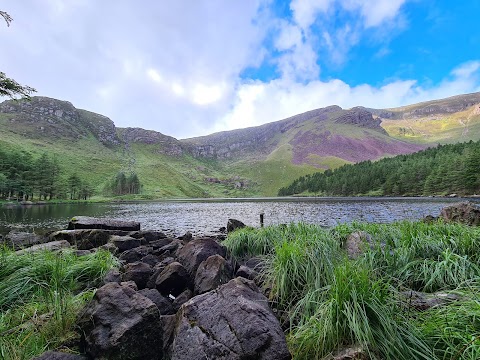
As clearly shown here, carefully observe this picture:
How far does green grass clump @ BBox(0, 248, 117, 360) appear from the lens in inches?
166

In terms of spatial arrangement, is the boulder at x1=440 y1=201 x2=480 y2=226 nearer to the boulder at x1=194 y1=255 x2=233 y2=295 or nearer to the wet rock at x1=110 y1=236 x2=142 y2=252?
the boulder at x1=194 y1=255 x2=233 y2=295

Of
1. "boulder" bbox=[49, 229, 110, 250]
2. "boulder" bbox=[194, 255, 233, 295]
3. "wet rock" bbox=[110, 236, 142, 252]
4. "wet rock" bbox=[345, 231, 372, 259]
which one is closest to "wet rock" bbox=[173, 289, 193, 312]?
"boulder" bbox=[194, 255, 233, 295]

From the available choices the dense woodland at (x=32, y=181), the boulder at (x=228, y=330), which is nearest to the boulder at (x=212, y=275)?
the boulder at (x=228, y=330)

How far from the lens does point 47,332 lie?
4.60 m

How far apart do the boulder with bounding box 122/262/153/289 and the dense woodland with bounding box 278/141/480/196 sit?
381ft

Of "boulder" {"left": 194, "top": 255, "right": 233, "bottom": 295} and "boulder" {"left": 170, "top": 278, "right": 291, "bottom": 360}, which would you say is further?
"boulder" {"left": 194, "top": 255, "right": 233, "bottom": 295}

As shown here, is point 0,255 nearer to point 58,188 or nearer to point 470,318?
point 470,318

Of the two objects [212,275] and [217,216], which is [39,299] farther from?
[217,216]

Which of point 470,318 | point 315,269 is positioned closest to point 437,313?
point 470,318

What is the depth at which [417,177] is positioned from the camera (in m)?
119

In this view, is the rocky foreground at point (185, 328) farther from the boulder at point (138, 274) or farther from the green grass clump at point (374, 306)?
the boulder at point (138, 274)

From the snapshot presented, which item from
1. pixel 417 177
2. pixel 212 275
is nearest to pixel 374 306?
pixel 212 275

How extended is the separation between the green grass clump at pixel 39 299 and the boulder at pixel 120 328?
51 cm

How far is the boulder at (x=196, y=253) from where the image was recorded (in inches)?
360
